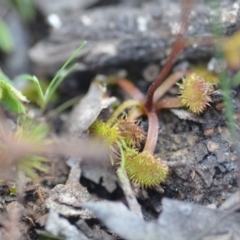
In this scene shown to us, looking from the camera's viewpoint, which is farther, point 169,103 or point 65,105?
point 65,105

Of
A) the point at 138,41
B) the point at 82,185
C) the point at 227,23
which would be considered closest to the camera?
the point at 82,185

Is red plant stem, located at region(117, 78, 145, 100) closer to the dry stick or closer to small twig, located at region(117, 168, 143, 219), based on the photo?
the dry stick

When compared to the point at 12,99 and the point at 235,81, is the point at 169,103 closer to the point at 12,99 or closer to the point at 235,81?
the point at 235,81

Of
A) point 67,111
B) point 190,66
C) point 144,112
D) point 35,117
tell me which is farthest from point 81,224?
point 190,66

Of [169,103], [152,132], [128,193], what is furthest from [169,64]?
[128,193]

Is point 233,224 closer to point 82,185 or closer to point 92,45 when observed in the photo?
point 82,185

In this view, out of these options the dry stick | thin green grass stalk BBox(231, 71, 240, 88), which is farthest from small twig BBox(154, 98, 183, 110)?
thin green grass stalk BBox(231, 71, 240, 88)
